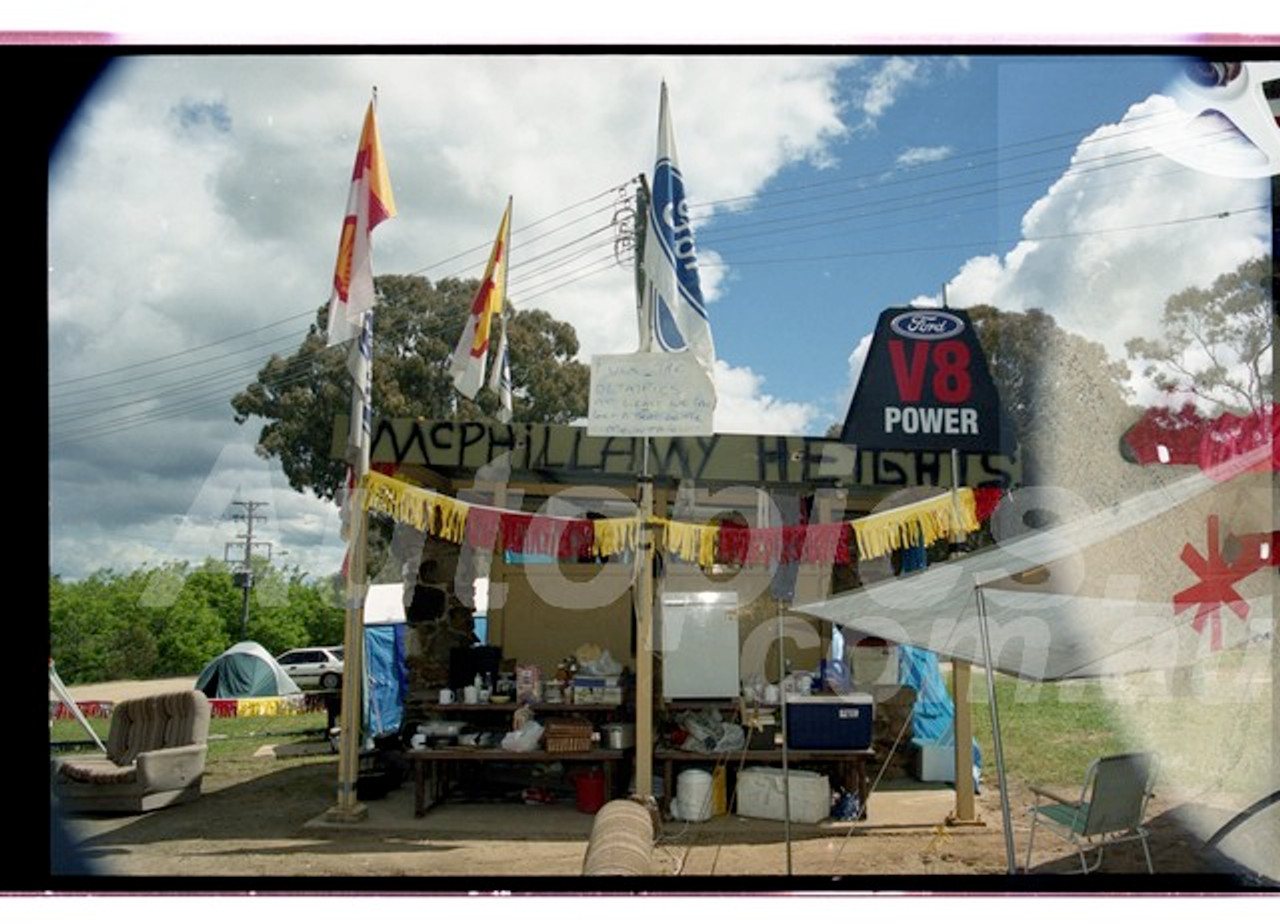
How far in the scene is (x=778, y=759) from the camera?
31.3ft

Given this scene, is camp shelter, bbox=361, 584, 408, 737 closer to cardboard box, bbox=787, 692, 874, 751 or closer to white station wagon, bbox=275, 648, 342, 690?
cardboard box, bbox=787, 692, 874, 751

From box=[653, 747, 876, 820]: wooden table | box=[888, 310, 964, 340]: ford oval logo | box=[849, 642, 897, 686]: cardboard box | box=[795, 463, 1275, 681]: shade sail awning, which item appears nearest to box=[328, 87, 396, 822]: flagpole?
box=[653, 747, 876, 820]: wooden table

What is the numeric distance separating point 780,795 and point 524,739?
7.55ft

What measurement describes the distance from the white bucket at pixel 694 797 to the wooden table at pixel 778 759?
0.14m

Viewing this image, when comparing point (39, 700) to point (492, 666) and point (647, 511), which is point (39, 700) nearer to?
point (647, 511)

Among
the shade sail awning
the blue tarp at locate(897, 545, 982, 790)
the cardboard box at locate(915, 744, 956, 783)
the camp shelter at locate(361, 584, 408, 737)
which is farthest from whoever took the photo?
the camp shelter at locate(361, 584, 408, 737)

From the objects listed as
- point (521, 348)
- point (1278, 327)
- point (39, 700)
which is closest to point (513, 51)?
point (39, 700)

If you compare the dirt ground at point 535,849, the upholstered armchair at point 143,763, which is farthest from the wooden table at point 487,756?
the upholstered armchair at point 143,763

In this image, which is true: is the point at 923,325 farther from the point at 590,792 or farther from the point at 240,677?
the point at 240,677

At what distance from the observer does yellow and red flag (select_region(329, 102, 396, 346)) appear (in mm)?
9023

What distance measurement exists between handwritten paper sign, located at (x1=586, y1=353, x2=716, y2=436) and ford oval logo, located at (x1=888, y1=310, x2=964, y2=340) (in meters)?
1.64

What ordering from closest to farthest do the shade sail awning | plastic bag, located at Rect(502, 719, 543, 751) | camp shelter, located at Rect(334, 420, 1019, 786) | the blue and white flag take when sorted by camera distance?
the shade sail awning < the blue and white flag < camp shelter, located at Rect(334, 420, 1019, 786) < plastic bag, located at Rect(502, 719, 543, 751)

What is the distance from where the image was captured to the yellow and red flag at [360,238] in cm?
902

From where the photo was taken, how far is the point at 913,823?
917cm
